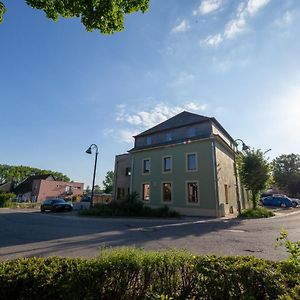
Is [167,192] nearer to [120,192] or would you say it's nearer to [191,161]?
[191,161]

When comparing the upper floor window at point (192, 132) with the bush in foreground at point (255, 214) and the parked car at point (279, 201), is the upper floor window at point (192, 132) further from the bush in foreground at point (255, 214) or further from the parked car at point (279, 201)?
the parked car at point (279, 201)

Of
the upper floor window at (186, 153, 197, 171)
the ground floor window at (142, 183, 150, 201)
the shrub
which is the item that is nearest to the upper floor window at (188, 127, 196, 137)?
the upper floor window at (186, 153, 197, 171)

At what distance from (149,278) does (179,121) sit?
2509 cm

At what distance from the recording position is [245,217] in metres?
20.9

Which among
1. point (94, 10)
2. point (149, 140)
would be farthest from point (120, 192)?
point (94, 10)

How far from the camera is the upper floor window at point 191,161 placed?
2360cm

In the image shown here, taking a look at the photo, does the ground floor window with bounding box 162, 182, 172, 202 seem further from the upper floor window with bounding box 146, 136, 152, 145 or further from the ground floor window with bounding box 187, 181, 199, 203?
the upper floor window with bounding box 146, 136, 152, 145

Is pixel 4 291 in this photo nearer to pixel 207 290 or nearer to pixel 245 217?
pixel 207 290

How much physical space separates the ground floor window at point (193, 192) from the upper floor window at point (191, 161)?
146 cm

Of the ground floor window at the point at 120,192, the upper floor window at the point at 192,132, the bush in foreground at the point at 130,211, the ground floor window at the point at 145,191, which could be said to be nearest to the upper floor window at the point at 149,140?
the ground floor window at the point at 145,191

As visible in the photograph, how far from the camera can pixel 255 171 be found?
23.1 meters

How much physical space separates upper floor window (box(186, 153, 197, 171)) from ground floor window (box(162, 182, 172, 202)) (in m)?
2.72

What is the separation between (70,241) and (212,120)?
19262 millimetres

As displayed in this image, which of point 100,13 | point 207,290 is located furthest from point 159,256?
point 100,13
